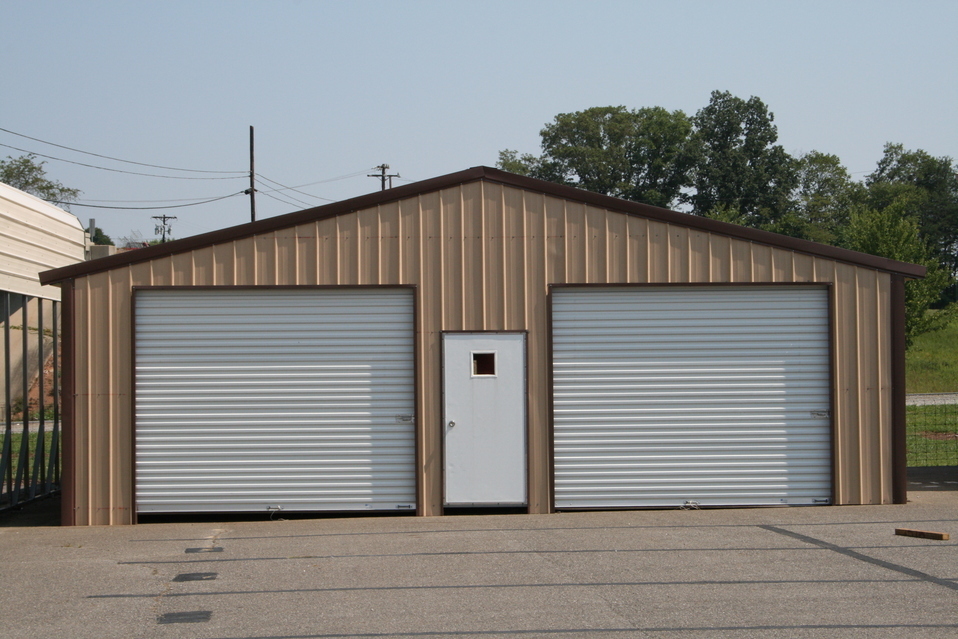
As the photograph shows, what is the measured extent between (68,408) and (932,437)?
17.9 metres

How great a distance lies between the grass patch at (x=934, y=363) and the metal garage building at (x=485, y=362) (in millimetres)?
24724

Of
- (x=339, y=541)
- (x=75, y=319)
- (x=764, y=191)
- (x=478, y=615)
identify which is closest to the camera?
(x=478, y=615)

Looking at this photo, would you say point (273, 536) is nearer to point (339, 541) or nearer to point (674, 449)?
point (339, 541)

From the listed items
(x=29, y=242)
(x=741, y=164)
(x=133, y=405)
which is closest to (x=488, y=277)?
(x=133, y=405)

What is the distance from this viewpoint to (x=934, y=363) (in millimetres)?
43375

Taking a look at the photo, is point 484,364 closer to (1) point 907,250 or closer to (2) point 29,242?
(2) point 29,242

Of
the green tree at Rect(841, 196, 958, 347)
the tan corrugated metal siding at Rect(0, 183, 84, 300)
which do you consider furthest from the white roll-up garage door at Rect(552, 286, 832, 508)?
the green tree at Rect(841, 196, 958, 347)

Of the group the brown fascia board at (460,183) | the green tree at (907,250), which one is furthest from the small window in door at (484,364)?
the green tree at (907,250)

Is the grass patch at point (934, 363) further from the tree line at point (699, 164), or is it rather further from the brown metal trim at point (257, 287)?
the brown metal trim at point (257, 287)

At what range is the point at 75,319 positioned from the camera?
11.3 m

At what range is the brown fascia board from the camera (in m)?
11.3

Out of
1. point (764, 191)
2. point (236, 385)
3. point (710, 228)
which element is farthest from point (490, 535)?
point (764, 191)

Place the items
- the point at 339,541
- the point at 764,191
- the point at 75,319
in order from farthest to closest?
the point at 764,191 < the point at 75,319 < the point at 339,541

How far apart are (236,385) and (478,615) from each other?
5.97 metres
